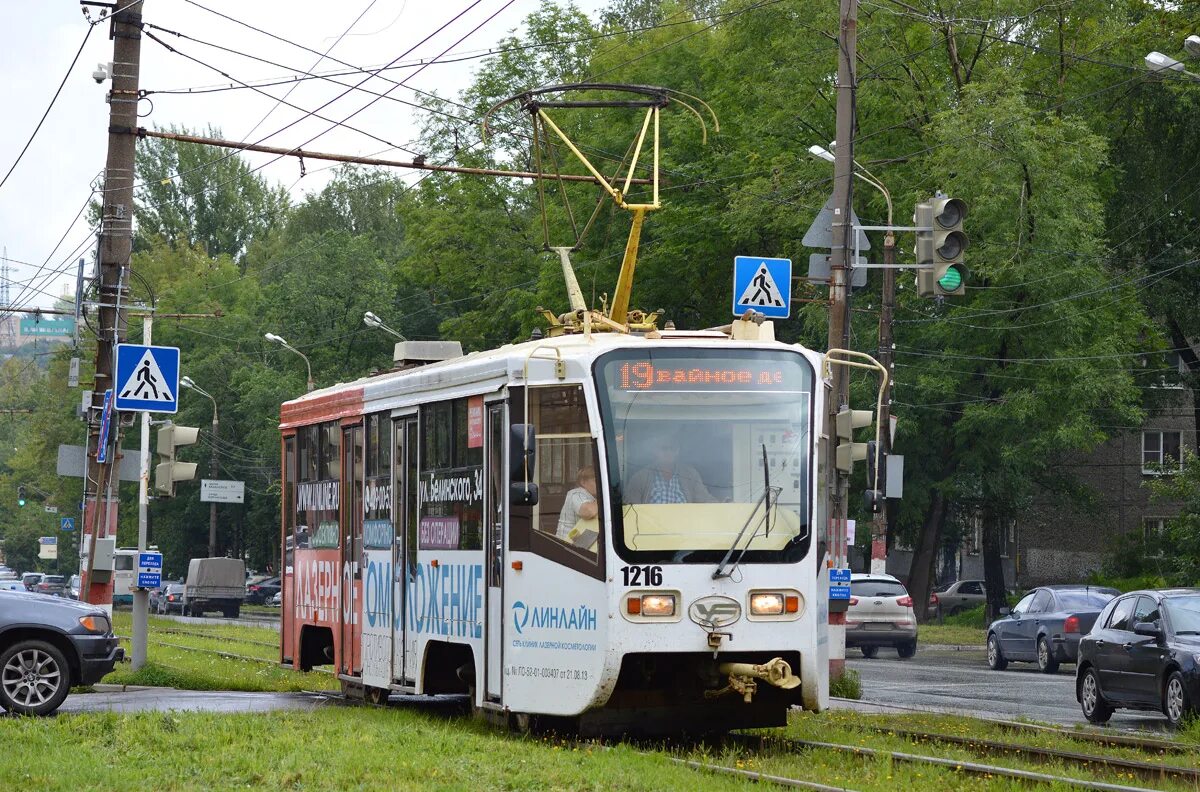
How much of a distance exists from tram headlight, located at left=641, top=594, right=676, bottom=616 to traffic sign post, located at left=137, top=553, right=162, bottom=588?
344 inches

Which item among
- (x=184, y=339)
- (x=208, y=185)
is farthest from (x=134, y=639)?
(x=208, y=185)

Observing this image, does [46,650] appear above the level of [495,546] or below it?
below

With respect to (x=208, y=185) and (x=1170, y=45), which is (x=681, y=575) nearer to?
(x=1170, y=45)

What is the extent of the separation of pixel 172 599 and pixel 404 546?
56591mm

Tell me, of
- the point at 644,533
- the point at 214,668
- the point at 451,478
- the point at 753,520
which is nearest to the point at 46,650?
the point at 451,478

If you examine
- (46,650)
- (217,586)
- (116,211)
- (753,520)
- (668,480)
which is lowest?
(217,586)

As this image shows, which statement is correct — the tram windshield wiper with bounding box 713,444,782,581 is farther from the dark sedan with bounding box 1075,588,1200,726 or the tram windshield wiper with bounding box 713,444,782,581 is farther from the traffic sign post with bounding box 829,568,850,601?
the traffic sign post with bounding box 829,568,850,601

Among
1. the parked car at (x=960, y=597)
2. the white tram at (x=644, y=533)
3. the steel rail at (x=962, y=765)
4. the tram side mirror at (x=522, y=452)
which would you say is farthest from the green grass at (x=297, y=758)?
the parked car at (x=960, y=597)

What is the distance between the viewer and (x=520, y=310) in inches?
1861

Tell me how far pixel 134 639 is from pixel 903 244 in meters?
22.1

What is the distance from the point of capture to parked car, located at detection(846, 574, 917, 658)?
33.2 meters

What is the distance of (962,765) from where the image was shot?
1201 cm

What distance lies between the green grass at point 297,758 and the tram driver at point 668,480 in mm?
1781

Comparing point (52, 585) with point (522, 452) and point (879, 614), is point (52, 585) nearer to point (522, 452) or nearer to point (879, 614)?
point (879, 614)
